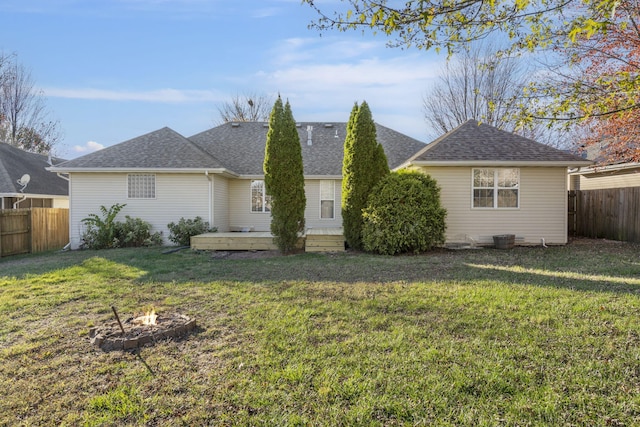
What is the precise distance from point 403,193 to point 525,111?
5074mm

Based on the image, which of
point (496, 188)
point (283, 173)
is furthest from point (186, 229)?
point (496, 188)

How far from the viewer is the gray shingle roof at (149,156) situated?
12648 mm

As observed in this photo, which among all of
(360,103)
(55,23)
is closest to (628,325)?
(360,103)

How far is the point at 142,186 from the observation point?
13.0 meters

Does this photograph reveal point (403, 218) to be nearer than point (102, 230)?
Yes

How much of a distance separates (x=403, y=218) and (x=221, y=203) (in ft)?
24.4

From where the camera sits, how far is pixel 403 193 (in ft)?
32.6

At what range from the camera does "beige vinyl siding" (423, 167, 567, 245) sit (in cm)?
1135

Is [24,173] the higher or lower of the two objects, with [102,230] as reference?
higher

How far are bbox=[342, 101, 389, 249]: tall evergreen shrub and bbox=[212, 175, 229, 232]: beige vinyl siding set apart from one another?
5261 mm

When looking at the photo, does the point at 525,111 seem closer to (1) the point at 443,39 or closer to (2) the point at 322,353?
(1) the point at 443,39

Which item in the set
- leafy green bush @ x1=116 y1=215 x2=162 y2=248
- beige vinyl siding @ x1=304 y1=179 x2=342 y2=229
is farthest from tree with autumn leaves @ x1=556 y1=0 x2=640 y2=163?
leafy green bush @ x1=116 y1=215 x2=162 y2=248

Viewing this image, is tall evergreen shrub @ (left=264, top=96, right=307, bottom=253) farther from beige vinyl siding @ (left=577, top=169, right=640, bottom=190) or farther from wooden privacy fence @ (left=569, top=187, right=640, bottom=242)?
beige vinyl siding @ (left=577, top=169, right=640, bottom=190)

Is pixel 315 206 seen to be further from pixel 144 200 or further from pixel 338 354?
pixel 338 354
